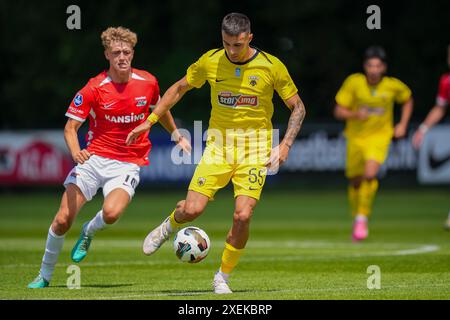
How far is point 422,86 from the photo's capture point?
33500mm

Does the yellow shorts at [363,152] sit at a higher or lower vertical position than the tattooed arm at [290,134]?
higher

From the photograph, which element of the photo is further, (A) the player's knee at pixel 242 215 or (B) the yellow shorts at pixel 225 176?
(B) the yellow shorts at pixel 225 176

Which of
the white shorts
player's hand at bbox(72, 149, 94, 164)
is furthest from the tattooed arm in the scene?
player's hand at bbox(72, 149, 94, 164)

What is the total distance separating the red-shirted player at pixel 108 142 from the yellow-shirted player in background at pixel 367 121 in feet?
20.3

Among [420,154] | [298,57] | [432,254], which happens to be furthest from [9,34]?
[432,254]

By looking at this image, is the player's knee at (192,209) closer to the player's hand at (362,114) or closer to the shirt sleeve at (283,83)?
the shirt sleeve at (283,83)

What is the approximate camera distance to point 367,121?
1752cm

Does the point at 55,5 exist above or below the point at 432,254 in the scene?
above

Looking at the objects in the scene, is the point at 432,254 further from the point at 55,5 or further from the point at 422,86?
the point at 55,5

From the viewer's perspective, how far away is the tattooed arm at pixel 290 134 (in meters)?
10.1

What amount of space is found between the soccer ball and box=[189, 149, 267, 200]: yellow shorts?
41 cm

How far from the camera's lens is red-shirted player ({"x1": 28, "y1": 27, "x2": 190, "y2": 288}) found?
11.0m

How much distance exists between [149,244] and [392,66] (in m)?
23.6

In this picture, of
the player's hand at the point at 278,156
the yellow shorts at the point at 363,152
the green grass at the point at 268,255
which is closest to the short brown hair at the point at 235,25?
the player's hand at the point at 278,156
